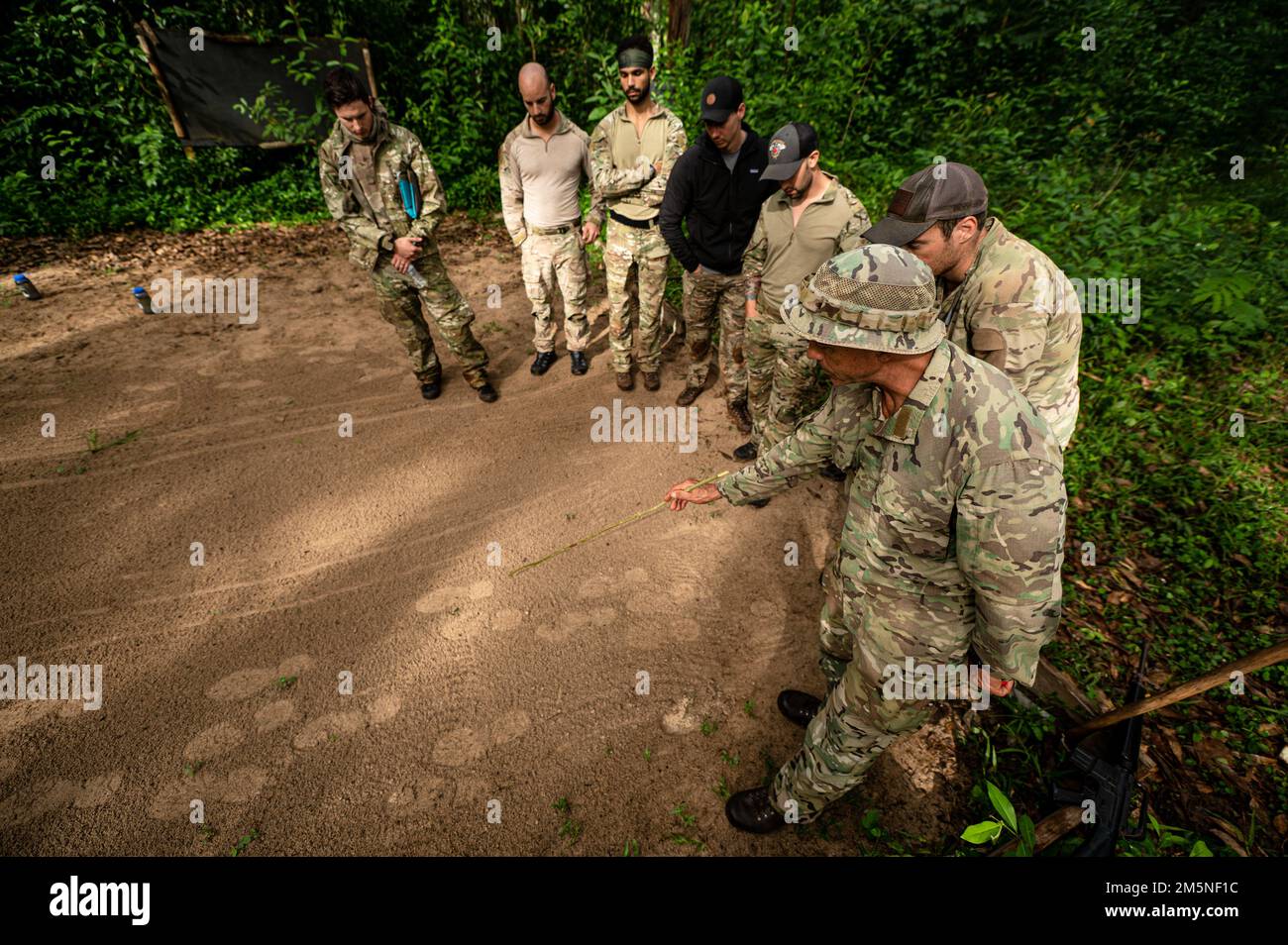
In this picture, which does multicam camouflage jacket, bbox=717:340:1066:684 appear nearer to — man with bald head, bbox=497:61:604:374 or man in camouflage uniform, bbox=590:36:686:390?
man in camouflage uniform, bbox=590:36:686:390

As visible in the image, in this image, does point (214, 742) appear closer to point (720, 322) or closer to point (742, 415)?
point (742, 415)

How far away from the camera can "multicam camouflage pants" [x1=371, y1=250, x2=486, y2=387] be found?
4.62 m

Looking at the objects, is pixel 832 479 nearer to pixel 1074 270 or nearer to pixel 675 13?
pixel 1074 270

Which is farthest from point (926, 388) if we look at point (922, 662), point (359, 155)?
point (359, 155)

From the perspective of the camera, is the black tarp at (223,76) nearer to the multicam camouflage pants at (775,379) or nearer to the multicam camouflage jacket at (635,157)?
the multicam camouflage jacket at (635,157)

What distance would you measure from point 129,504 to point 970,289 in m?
5.98

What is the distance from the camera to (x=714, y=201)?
4.06m

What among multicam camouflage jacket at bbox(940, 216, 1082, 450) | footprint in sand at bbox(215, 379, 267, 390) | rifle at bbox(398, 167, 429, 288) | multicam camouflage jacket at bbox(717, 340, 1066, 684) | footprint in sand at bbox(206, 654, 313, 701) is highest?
rifle at bbox(398, 167, 429, 288)

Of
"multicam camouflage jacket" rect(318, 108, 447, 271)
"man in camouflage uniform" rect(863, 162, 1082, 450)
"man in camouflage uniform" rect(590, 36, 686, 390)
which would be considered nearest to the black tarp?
"multicam camouflage jacket" rect(318, 108, 447, 271)

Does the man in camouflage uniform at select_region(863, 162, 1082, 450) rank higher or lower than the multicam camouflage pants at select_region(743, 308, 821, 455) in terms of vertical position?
higher

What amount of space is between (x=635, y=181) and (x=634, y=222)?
316 millimetres

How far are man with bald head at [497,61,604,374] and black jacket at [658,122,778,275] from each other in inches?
36.2

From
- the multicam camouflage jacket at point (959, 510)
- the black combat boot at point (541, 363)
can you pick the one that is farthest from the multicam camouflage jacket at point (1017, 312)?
the black combat boot at point (541, 363)

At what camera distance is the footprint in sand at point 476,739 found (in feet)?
9.50
